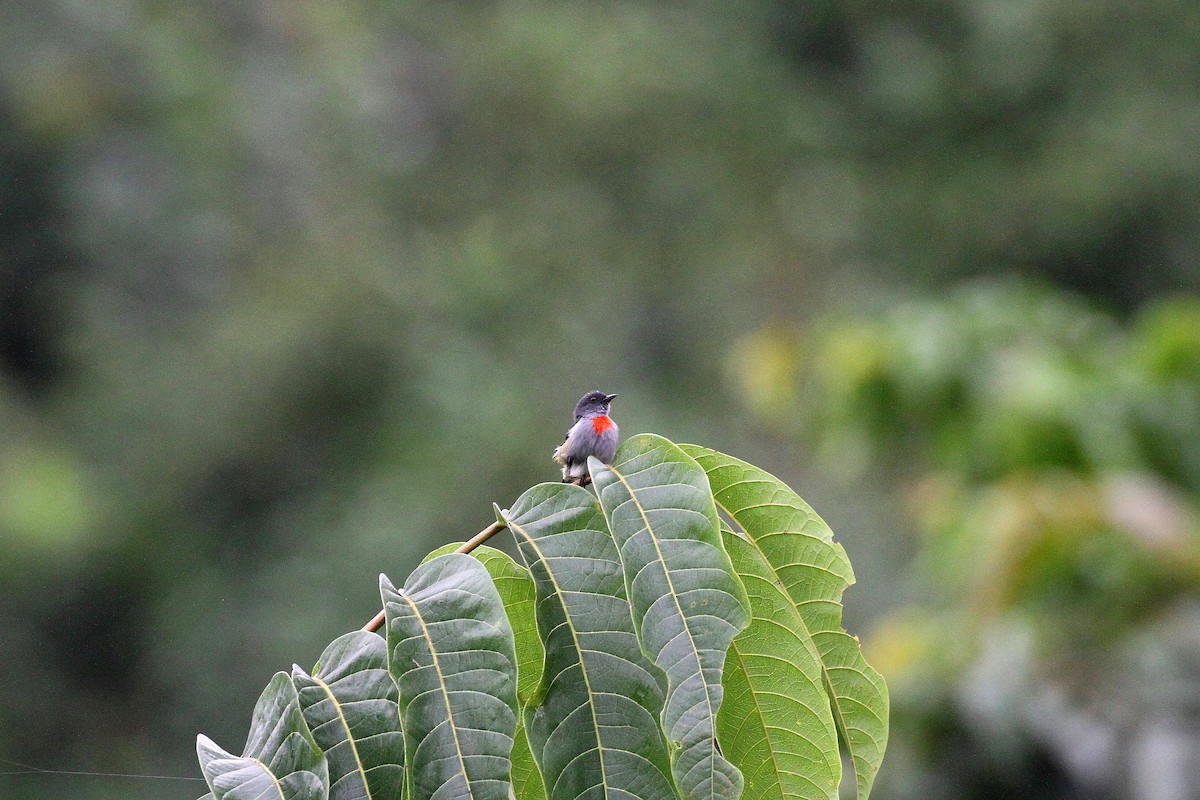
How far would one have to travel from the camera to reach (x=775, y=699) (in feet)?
2.99

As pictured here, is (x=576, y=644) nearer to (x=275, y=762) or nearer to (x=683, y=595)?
(x=683, y=595)

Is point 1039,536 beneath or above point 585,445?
above

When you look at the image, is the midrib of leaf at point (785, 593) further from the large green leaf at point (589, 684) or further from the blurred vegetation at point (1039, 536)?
the blurred vegetation at point (1039, 536)

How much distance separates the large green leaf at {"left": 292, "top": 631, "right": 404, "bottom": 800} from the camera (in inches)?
32.5

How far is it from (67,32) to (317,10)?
3061mm

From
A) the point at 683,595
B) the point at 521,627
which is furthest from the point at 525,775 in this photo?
the point at 683,595

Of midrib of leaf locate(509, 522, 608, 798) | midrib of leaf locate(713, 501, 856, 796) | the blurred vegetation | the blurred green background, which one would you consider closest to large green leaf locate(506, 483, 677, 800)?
midrib of leaf locate(509, 522, 608, 798)

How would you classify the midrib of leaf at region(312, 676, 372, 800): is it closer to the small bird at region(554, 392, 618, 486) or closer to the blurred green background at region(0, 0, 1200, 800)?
the small bird at region(554, 392, 618, 486)

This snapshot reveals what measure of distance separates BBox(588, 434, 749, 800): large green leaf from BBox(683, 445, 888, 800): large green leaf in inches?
2.5

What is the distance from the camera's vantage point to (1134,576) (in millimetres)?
3383

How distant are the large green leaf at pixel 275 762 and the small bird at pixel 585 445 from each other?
260 millimetres

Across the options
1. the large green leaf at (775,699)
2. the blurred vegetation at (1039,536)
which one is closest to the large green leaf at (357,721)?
the large green leaf at (775,699)

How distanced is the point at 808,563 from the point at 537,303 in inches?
455

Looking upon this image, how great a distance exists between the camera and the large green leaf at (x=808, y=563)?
91 cm
